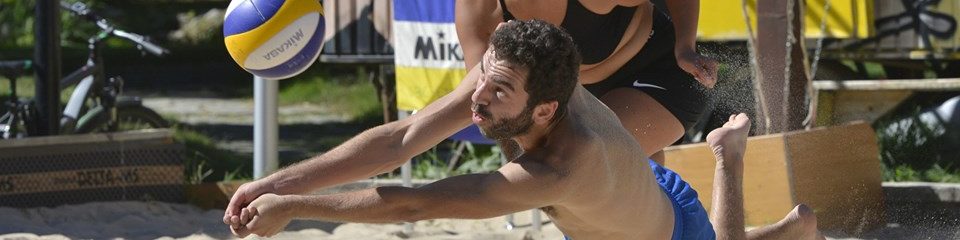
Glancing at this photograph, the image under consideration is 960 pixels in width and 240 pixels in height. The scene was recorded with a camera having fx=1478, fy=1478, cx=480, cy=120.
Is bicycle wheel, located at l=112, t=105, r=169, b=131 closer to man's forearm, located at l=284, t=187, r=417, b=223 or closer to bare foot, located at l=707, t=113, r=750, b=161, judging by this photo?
bare foot, located at l=707, t=113, r=750, b=161

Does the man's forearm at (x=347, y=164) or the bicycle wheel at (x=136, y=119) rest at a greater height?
the man's forearm at (x=347, y=164)

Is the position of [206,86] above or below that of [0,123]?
below

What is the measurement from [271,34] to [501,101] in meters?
1.76

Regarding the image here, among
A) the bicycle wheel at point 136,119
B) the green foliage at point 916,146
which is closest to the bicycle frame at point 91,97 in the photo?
the bicycle wheel at point 136,119

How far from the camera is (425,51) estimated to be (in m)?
6.42

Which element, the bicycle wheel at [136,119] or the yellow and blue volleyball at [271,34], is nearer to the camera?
the yellow and blue volleyball at [271,34]

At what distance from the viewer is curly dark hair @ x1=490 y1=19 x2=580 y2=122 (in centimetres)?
310

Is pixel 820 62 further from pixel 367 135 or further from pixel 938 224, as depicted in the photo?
pixel 367 135

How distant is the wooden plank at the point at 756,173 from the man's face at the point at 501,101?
10.4 feet

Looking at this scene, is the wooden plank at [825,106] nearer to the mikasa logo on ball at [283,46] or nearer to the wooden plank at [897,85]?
the wooden plank at [897,85]

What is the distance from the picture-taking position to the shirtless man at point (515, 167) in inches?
121

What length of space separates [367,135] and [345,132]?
24.7 feet

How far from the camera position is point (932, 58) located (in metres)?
7.93

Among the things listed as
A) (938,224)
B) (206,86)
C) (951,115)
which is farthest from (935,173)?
(206,86)
